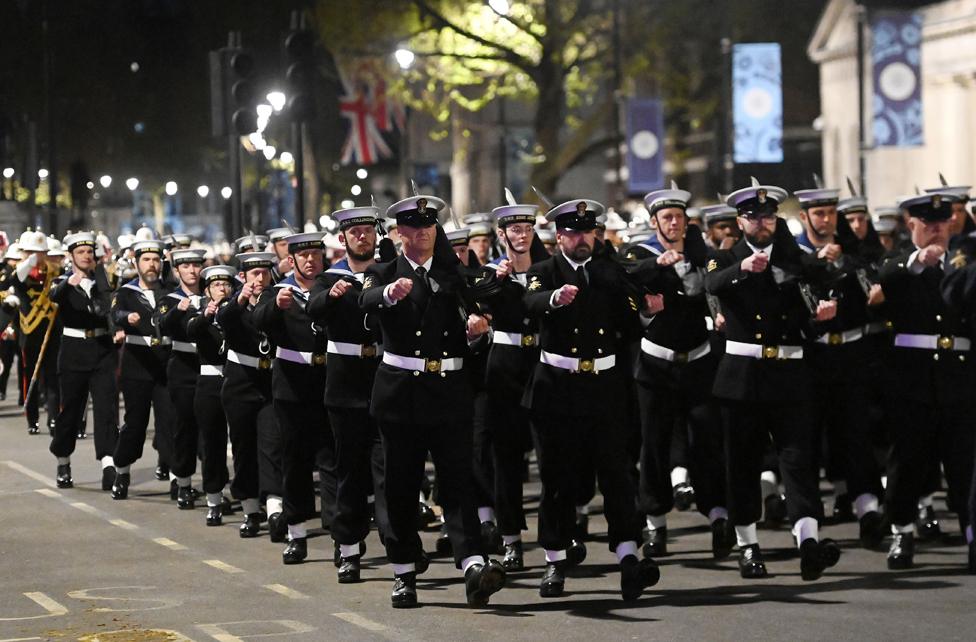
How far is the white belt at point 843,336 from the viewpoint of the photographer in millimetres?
13383

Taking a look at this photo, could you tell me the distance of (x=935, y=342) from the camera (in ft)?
40.0

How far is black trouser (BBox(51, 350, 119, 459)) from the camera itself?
16859 mm

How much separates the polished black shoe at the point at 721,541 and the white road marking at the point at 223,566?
2983 mm

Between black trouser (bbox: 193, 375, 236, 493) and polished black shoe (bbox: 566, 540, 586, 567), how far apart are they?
3502 mm

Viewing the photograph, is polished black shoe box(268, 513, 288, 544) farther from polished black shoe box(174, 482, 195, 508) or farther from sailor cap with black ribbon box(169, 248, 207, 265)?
sailor cap with black ribbon box(169, 248, 207, 265)

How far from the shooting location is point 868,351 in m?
13.4

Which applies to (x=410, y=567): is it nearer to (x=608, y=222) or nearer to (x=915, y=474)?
Answer: (x=915, y=474)

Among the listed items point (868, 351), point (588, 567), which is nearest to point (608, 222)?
point (868, 351)

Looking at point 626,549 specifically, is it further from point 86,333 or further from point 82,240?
point 82,240

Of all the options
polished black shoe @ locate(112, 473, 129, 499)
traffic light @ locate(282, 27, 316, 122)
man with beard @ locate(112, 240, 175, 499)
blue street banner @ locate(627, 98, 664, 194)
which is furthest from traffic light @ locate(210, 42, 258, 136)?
blue street banner @ locate(627, 98, 664, 194)

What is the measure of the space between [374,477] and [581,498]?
1400 mm

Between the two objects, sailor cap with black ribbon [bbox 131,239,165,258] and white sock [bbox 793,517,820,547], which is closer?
white sock [bbox 793,517,820,547]

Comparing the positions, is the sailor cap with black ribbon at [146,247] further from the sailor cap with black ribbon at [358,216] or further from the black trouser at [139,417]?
the sailor cap with black ribbon at [358,216]

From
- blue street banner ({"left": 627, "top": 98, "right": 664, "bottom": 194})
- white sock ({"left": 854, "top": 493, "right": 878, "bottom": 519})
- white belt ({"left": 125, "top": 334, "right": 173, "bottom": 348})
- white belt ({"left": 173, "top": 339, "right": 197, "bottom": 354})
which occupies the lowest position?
white sock ({"left": 854, "top": 493, "right": 878, "bottom": 519})
